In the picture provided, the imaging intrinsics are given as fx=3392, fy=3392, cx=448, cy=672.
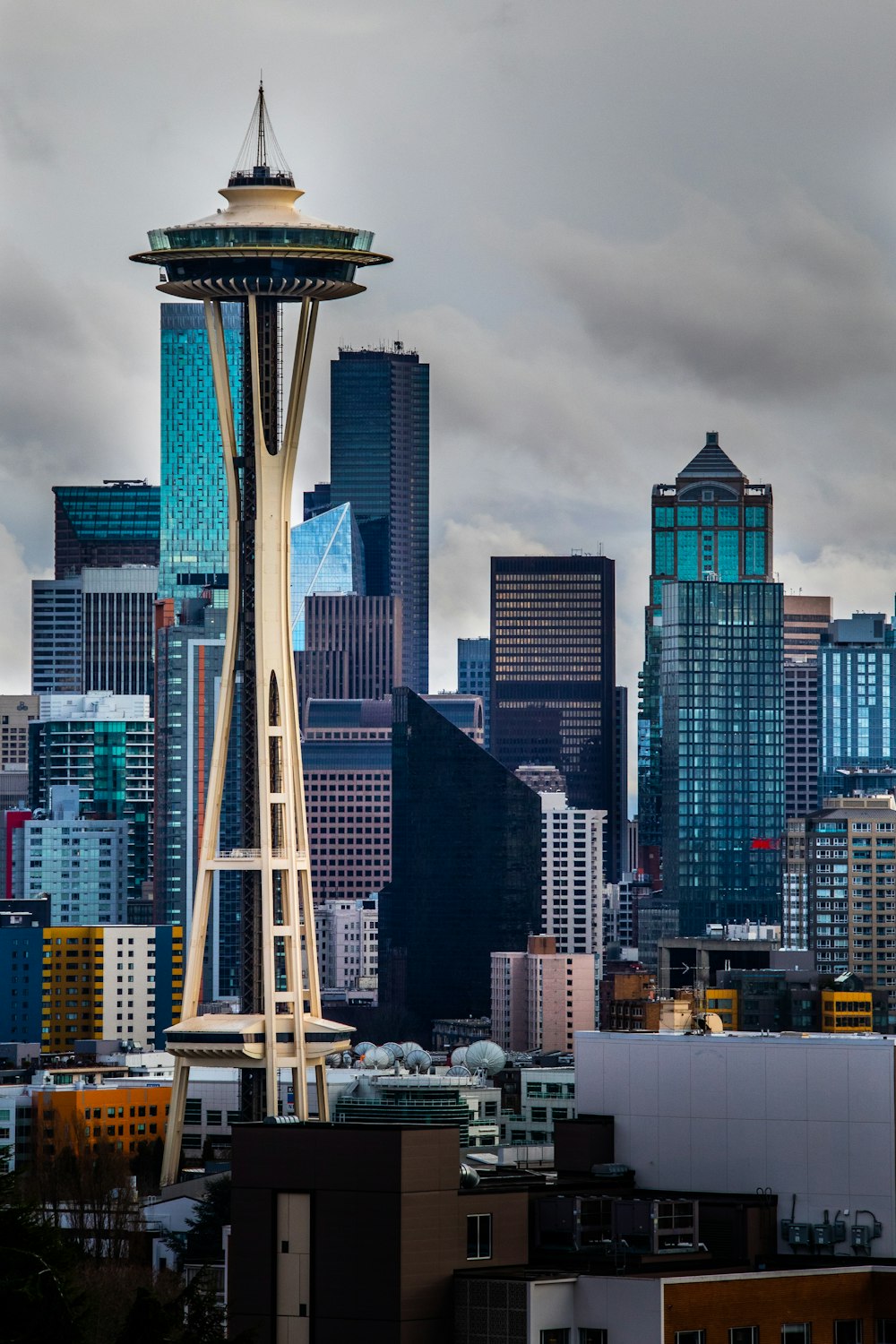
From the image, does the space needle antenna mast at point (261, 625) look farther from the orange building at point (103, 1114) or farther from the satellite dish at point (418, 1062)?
the satellite dish at point (418, 1062)

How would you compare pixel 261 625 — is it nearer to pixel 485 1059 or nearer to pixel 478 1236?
pixel 485 1059

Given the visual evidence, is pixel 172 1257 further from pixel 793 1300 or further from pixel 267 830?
pixel 793 1300

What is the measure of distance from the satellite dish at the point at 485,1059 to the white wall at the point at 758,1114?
132 m

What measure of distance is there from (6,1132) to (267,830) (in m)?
31.9

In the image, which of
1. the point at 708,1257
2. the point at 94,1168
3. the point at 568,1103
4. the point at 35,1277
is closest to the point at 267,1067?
the point at 94,1168

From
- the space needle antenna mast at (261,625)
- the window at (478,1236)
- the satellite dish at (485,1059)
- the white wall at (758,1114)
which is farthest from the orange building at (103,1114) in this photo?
the window at (478,1236)

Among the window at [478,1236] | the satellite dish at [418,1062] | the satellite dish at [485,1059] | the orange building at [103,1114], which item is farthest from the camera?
the satellite dish at [485,1059]

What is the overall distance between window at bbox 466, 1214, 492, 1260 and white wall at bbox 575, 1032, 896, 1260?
6835mm

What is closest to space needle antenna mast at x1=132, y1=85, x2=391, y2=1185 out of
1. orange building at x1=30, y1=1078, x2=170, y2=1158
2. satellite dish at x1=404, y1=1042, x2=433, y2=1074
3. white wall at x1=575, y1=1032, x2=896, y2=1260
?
orange building at x1=30, y1=1078, x2=170, y2=1158

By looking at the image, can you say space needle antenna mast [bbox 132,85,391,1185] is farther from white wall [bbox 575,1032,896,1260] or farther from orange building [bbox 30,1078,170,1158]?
white wall [bbox 575,1032,896,1260]

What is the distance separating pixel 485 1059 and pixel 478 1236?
14281 cm

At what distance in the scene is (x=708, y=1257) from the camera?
156 feet

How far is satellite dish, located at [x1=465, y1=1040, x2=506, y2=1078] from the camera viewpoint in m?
185

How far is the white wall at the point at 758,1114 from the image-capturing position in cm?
4988
